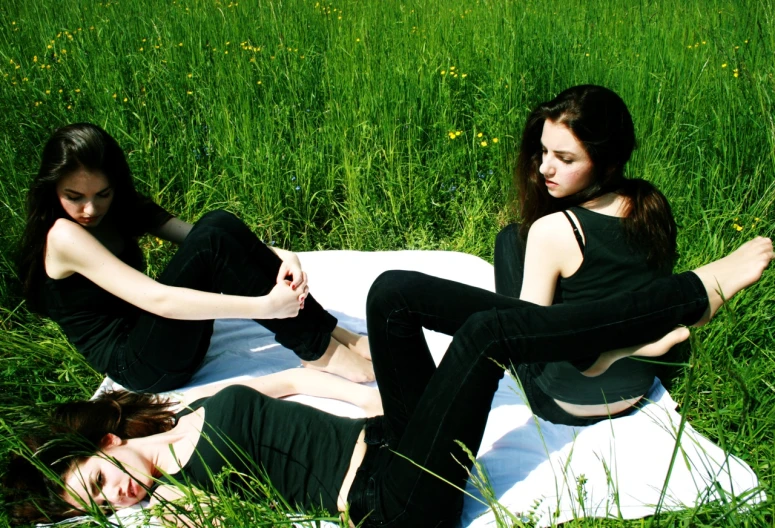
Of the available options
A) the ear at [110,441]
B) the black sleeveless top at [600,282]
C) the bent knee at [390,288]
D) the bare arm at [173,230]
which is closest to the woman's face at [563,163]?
the black sleeveless top at [600,282]

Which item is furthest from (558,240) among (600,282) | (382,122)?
(382,122)

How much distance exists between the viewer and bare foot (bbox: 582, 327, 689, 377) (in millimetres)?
1865

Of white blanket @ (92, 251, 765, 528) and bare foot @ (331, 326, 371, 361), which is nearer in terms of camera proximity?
white blanket @ (92, 251, 765, 528)

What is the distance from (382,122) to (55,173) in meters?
2.01

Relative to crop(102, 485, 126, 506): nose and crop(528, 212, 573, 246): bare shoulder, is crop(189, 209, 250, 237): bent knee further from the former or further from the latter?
crop(528, 212, 573, 246): bare shoulder

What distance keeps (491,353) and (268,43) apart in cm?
372

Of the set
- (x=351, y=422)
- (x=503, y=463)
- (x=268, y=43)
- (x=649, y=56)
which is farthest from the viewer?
(x=268, y=43)

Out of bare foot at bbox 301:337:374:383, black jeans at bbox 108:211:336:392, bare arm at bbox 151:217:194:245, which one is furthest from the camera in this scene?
bare arm at bbox 151:217:194:245

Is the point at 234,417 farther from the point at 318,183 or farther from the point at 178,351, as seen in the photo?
the point at 318,183

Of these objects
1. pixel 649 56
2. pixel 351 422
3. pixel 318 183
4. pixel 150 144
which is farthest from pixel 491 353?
pixel 649 56

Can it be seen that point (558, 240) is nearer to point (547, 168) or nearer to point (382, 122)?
point (547, 168)

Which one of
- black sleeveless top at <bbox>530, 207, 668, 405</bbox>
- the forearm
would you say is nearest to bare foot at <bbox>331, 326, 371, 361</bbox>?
the forearm

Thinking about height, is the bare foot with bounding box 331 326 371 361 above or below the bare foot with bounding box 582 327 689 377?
below

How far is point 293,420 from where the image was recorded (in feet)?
6.54
